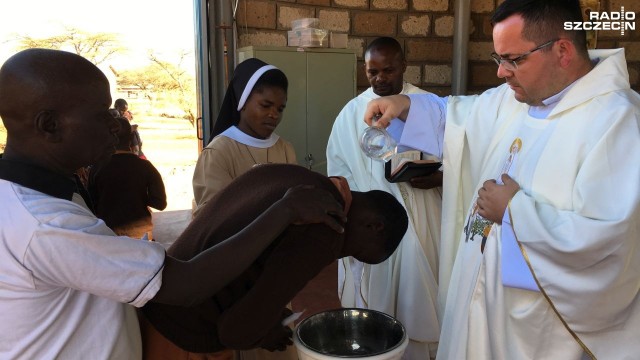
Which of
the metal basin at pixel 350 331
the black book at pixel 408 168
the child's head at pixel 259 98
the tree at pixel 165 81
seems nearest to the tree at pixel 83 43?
the tree at pixel 165 81

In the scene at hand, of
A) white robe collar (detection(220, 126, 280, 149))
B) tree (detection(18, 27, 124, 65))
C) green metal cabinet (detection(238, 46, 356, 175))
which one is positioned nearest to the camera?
white robe collar (detection(220, 126, 280, 149))

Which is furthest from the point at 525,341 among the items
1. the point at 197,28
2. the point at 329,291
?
the point at 197,28

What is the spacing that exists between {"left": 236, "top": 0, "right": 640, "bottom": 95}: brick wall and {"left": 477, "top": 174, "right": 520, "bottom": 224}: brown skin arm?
4439 mm

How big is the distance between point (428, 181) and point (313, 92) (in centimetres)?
284

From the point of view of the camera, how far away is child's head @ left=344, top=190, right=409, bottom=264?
1488 millimetres

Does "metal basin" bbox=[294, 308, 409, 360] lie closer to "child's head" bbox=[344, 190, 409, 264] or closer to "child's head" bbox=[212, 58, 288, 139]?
"child's head" bbox=[344, 190, 409, 264]

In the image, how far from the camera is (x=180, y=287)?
1209 mm

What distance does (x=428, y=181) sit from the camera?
313 cm

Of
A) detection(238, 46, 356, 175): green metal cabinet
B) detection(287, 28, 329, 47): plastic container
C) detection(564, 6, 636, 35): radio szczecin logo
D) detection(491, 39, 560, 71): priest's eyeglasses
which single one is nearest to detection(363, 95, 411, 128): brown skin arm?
detection(491, 39, 560, 71): priest's eyeglasses

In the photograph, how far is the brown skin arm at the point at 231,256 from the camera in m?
1.21

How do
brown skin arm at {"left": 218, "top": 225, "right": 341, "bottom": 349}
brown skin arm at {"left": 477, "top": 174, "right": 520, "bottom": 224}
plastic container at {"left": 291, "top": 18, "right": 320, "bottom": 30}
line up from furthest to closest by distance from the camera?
1. plastic container at {"left": 291, "top": 18, "right": 320, "bottom": 30}
2. brown skin arm at {"left": 477, "top": 174, "right": 520, "bottom": 224}
3. brown skin arm at {"left": 218, "top": 225, "right": 341, "bottom": 349}

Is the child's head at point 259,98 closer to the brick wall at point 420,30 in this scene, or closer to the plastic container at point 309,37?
the plastic container at point 309,37

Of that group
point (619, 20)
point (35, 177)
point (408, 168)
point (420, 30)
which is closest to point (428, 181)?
point (408, 168)

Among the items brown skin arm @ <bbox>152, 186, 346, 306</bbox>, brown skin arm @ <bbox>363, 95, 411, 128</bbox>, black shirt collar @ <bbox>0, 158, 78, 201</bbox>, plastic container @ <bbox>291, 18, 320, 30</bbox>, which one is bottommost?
brown skin arm @ <bbox>152, 186, 346, 306</bbox>
